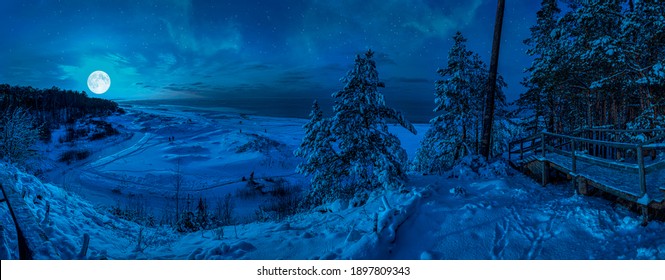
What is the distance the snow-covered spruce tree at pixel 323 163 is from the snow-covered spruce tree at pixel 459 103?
760 centimetres

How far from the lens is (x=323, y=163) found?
11852mm

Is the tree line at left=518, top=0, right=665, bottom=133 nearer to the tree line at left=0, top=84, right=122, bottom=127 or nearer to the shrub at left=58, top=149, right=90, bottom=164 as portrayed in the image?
the shrub at left=58, top=149, right=90, bottom=164

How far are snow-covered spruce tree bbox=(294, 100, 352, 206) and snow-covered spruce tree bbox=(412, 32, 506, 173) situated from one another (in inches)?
299

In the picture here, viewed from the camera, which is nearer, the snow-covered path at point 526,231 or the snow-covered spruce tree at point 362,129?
the snow-covered path at point 526,231

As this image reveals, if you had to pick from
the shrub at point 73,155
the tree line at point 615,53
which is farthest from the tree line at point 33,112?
the tree line at point 615,53

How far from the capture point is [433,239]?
211 inches

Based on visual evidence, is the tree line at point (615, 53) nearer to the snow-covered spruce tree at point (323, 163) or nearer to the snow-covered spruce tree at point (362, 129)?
the snow-covered spruce tree at point (362, 129)

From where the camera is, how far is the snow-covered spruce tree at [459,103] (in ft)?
57.7

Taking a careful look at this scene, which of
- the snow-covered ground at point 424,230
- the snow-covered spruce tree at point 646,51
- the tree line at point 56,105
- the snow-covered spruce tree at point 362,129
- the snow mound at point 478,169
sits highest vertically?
the tree line at point 56,105

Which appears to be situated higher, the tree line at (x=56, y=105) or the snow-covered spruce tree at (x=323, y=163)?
the tree line at (x=56, y=105)

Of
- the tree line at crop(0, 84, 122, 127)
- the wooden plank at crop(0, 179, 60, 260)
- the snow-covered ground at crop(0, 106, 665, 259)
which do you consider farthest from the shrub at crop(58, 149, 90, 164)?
the wooden plank at crop(0, 179, 60, 260)

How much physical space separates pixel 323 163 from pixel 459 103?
10.6m
